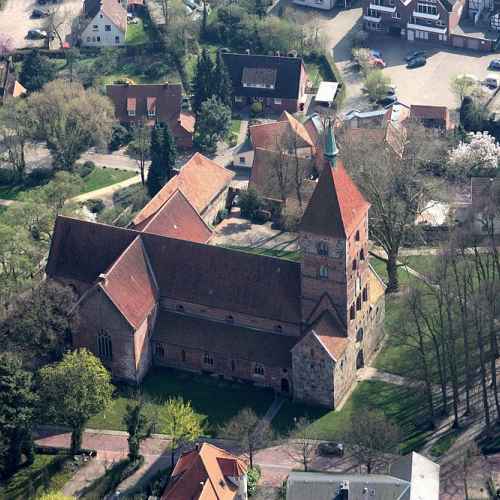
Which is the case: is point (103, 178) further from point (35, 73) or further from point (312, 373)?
point (312, 373)

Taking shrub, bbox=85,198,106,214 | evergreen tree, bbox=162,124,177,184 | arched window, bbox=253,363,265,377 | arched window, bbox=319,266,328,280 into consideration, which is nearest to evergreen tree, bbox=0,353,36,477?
arched window, bbox=253,363,265,377

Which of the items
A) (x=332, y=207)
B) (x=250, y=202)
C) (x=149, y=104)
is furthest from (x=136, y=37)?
(x=332, y=207)

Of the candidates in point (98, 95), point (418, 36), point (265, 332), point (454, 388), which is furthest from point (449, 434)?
point (418, 36)

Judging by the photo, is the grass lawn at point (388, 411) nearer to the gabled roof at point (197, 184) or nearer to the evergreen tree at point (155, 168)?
the gabled roof at point (197, 184)

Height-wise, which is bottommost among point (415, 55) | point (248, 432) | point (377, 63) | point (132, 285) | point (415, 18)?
point (248, 432)

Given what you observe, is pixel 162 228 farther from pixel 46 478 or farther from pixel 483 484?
pixel 483 484

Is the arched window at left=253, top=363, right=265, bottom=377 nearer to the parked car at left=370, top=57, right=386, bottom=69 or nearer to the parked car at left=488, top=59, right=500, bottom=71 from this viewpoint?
the parked car at left=370, top=57, right=386, bottom=69
